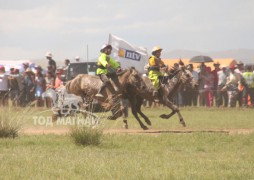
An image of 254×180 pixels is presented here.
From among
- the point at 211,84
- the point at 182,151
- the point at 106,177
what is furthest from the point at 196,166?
the point at 211,84

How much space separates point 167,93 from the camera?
858 inches

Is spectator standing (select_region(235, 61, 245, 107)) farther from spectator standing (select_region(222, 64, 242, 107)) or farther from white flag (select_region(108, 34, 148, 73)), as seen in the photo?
white flag (select_region(108, 34, 148, 73))

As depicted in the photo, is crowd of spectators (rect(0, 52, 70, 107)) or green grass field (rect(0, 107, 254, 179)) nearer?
green grass field (rect(0, 107, 254, 179))

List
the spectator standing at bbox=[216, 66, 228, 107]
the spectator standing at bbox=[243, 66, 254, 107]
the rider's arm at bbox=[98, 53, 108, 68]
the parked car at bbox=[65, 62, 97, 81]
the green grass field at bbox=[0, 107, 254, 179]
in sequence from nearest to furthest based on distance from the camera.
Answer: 1. the green grass field at bbox=[0, 107, 254, 179]
2. the rider's arm at bbox=[98, 53, 108, 68]
3. the parked car at bbox=[65, 62, 97, 81]
4. the spectator standing at bbox=[243, 66, 254, 107]
5. the spectator standing at bbox=[216, 66, 228, 107]

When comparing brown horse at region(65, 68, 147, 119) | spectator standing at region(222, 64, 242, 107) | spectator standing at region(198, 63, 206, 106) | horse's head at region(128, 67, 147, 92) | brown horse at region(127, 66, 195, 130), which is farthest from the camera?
spectator standing at region(198, 63, 206, 106)

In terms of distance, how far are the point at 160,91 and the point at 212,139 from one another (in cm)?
567

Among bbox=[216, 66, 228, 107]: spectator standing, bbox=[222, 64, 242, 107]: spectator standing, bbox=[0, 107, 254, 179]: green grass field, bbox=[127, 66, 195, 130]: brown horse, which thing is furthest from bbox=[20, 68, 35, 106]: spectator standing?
bbox=[0, 107, 254, 179]: green grass field

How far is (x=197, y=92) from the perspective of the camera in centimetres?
3164

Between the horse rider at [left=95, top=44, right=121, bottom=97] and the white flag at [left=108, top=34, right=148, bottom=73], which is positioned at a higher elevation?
the white flag at [left=108, top=34, right=148, bottom=73]

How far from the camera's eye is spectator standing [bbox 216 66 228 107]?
1212 inches

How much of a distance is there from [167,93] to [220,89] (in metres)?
9.52

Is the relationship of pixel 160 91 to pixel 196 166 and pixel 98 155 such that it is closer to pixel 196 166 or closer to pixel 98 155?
pixel 98 155

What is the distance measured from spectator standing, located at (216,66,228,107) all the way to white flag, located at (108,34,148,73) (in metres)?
3.67

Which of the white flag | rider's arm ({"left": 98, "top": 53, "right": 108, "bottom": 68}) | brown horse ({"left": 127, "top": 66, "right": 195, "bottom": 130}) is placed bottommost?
brown horse ({"left": 127, "top": 66, "right": 195, "bottom": 130})
